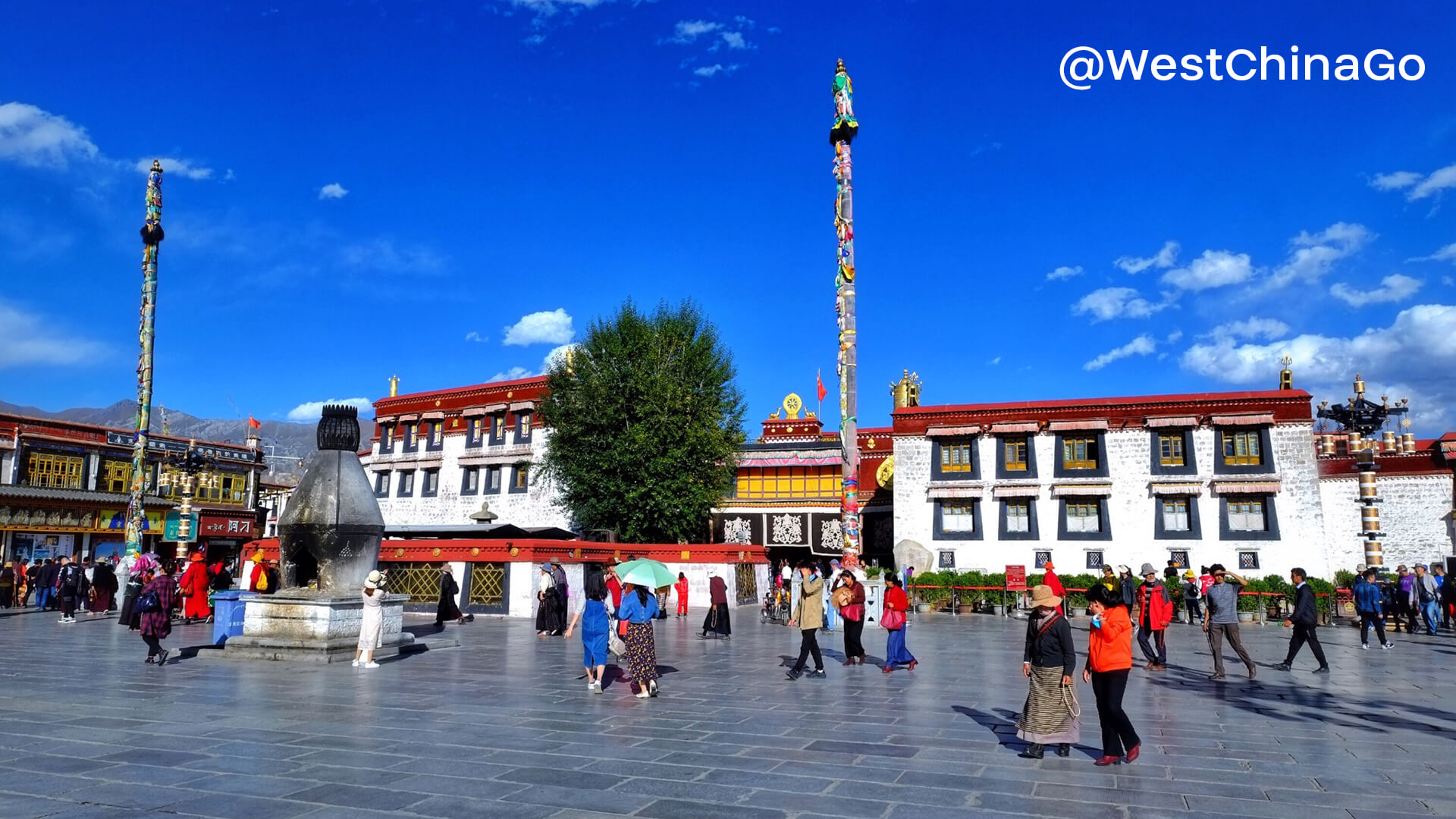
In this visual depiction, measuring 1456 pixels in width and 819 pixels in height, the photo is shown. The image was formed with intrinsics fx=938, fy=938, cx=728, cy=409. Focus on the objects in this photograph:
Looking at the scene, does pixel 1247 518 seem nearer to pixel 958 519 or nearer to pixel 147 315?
pixel 958 519

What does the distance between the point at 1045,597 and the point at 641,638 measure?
5441mm

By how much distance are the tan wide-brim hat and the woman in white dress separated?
9.88 meters

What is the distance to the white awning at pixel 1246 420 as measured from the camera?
35.2 meters

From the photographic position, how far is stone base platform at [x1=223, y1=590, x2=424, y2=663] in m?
15.1

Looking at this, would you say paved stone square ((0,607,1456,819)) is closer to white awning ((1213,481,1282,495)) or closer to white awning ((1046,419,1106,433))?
white awning ((1213,481,1282,495))

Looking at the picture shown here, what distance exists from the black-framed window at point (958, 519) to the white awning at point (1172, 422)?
727cm

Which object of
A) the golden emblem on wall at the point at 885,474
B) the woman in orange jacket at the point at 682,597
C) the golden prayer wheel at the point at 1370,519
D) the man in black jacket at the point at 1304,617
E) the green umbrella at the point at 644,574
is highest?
the golden emblem on wall at the point at 885,474

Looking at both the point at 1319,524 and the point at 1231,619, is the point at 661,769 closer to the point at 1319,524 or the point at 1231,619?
the point at 1231,619

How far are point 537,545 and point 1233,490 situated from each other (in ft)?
84.7

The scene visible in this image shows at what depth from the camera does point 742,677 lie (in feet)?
45.2

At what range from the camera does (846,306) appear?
26.3 metres

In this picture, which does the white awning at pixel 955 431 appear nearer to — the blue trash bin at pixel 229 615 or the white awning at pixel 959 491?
the white awning at pixel 959 491

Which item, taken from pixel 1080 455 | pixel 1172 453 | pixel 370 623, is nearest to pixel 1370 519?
pixel 1172 453

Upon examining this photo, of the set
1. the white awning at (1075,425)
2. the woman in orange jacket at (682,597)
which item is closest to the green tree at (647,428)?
the woman in orange jacket at (682,597)
